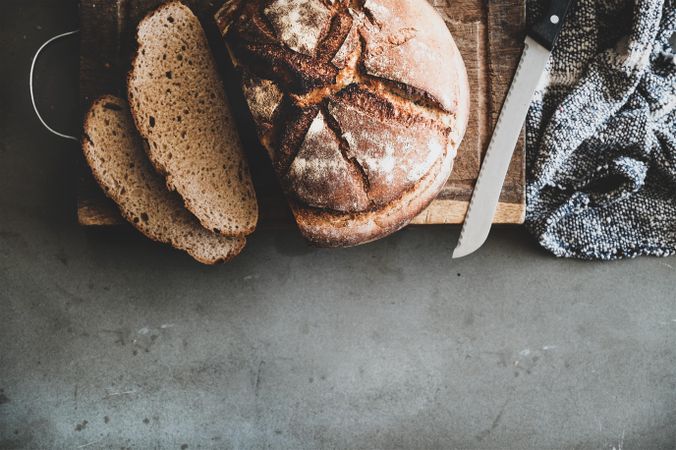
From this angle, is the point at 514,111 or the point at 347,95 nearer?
the point at 347,95

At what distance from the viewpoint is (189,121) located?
1.43 metres

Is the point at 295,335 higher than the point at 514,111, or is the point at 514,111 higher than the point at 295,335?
the point at 514,111

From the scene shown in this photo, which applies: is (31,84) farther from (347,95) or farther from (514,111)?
(514,111)

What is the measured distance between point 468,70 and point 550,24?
25 cm

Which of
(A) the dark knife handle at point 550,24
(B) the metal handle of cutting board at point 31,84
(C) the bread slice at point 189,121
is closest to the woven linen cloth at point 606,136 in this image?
(A) the dark knife handle at point 550,24

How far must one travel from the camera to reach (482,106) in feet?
4.91

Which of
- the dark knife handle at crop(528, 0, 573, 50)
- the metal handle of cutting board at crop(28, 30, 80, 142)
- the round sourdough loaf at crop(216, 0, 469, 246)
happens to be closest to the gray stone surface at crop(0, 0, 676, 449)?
the metal handle of cutting board at crop(28, 30, 80, 142)

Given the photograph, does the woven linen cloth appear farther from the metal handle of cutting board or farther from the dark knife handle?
the metal handle of cutting board

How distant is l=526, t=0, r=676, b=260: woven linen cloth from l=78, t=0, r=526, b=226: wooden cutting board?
0.34 ft

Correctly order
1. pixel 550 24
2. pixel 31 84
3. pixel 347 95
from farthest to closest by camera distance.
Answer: pixel 31 84, pixel 550 24, pixel 347 95

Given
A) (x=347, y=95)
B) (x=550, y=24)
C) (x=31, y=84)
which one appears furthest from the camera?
(x=31, y=84)

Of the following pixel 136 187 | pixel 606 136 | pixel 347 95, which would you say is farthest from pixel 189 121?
pixel 606 136

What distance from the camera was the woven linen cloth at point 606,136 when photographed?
1.51 meters

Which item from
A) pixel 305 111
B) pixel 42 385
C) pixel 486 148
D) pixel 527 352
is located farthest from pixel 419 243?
pixel 42 385
